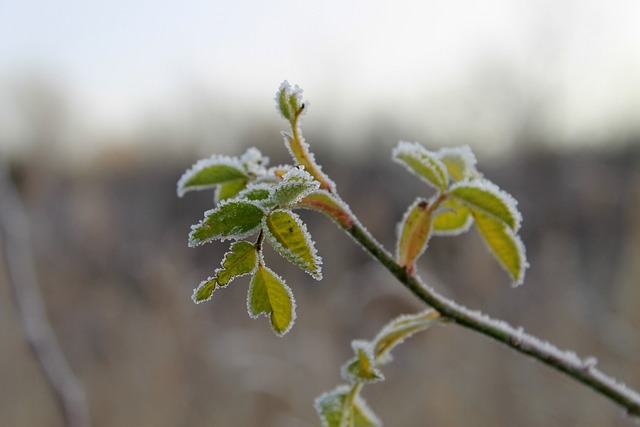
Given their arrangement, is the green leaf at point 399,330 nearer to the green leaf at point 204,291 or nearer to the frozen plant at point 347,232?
the frozen plant at point 347,232

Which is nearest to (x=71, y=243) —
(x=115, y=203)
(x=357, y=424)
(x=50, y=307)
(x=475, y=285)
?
(x=50, y=307)

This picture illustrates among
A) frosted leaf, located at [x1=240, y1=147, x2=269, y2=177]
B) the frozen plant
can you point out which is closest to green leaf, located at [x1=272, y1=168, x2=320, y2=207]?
the frozen plant

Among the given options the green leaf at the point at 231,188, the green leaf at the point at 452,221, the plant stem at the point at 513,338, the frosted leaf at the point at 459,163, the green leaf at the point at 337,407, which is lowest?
the green leaf at the point at 337,407

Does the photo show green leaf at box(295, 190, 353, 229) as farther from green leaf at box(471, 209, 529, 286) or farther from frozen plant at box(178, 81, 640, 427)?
green leaf at box(471, 209, 529, 286)

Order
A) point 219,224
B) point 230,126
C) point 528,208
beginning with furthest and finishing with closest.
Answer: point 230,126 → point 528,208 → point 219,224

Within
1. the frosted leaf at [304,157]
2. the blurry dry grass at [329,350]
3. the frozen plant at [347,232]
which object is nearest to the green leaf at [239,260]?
the frozen plant at [347,232]

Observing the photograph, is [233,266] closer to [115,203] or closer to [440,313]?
[440,313]

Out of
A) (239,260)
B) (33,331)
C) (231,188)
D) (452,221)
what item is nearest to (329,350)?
(33,331)
